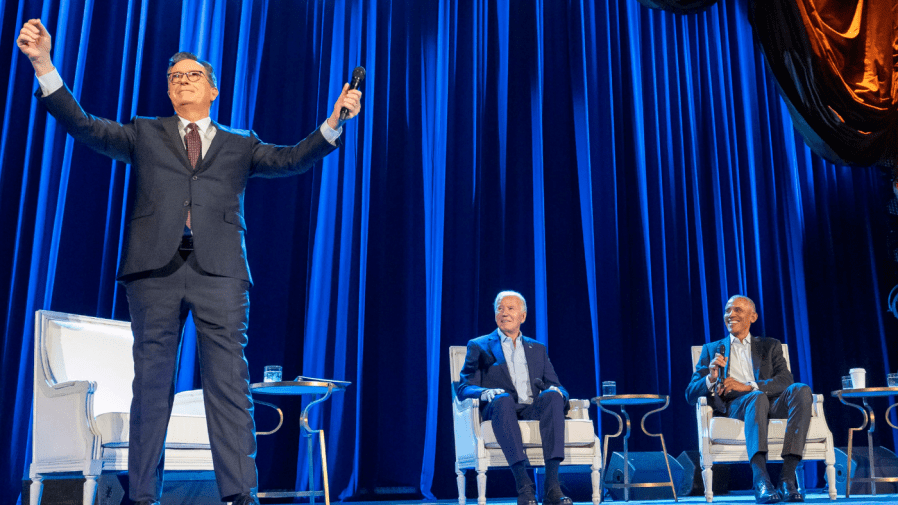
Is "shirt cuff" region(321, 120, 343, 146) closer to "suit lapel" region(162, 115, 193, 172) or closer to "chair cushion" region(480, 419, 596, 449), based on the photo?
"suit lapel" region(162, 115, 193, 172)

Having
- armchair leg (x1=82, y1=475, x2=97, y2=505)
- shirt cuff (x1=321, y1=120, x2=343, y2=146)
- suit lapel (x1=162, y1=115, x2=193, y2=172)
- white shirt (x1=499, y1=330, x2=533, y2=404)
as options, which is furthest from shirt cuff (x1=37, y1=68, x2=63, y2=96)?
white shirt (x1=499, y1=330, x2=533, y2=404)

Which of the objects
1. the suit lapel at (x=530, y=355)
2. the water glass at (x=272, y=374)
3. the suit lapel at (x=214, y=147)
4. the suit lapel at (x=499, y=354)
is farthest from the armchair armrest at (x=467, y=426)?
the suit lapel at (x=214, y=147)

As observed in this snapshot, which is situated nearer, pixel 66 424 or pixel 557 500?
pixel 66 424

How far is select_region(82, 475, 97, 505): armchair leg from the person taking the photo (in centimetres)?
267

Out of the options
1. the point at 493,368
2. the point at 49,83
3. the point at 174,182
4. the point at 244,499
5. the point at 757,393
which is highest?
the point at 49,83

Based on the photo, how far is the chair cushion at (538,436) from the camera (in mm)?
3496

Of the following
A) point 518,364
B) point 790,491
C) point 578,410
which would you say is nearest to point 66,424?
point 518,364

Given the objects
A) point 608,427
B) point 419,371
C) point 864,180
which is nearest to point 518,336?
point 419,371

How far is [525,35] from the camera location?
516cm

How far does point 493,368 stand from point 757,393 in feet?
4.22

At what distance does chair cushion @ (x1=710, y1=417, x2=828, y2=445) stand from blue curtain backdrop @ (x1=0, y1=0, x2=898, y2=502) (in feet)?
3.12

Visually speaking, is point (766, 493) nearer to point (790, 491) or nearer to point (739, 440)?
point (790, 491)

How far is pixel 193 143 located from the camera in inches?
88.7

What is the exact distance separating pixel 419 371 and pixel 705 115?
267 centimetres
